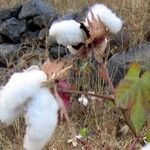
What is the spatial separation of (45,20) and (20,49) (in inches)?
15.4

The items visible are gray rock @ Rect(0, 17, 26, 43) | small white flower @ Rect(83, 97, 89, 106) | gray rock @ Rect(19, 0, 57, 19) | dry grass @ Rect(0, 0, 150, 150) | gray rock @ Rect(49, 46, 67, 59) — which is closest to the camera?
dry grass @ Rect(0, 0, 150, 150)

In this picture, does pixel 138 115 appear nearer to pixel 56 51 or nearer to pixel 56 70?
pixel 56 70

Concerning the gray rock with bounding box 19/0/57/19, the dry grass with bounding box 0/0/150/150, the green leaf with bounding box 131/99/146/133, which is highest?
the green leaf with bounding box 131/99/146/133

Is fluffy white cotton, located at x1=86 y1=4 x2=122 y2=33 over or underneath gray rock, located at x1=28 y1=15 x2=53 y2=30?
over

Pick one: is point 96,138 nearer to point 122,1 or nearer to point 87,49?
point 87,49

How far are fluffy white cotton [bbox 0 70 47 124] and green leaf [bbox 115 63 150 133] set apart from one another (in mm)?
129

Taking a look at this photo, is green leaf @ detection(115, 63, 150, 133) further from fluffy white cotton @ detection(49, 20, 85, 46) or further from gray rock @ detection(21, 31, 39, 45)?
gray rock @ detection(21, 31, 39, 45)

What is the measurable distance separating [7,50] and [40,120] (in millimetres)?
3374

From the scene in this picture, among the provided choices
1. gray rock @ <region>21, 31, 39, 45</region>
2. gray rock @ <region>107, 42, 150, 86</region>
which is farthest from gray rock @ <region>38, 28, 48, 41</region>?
gray rock @ <region>107, 42, 150, 86</region>

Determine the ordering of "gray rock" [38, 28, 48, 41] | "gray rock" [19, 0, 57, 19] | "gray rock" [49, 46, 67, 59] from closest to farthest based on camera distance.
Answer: "gray rock" [49, 46, 67, 59] → "gray rock" [38, 28, 48, 41] → "gray rock" [19, 0, 57, 19]

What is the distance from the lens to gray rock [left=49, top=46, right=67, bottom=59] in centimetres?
374

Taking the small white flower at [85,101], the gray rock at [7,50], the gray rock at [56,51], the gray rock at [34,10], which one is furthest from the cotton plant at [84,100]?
the gray rock at [34,10]

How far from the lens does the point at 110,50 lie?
3.52 m

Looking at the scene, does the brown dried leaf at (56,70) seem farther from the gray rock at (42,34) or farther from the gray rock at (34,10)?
the gray rock at (34,10)
